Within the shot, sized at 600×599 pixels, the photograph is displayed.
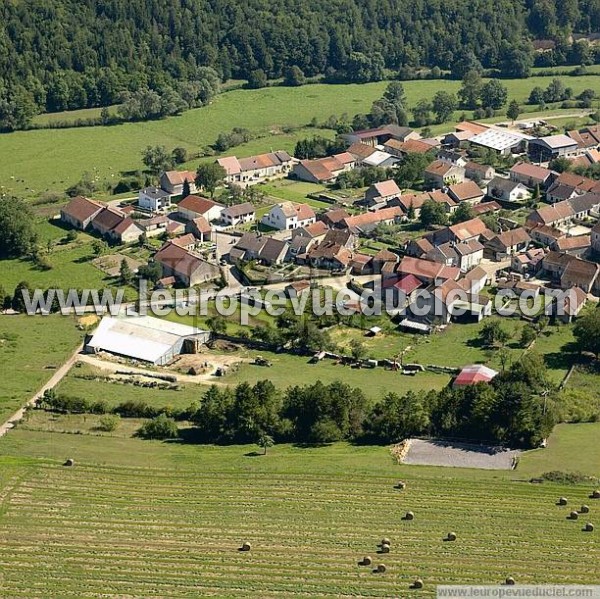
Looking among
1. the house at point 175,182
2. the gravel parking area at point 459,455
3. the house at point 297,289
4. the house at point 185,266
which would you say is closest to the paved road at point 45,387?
the house at point 185,266

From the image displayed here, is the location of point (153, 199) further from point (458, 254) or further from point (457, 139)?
point (457, 139)

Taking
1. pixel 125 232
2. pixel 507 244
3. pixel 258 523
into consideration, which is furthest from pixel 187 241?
pixel 258 523

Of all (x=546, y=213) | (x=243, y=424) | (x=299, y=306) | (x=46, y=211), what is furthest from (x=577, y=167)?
(x=243, y=424)

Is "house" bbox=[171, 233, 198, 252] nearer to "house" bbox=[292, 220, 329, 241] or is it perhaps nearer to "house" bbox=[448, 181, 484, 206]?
"house" bbox=[292, 220, 329, 241]

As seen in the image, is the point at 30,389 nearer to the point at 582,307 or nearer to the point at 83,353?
the point at 83,353

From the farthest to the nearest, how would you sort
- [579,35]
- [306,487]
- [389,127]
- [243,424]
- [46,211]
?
[579,35] < [389,127] < [46,211] < [243,424] < [306,487]

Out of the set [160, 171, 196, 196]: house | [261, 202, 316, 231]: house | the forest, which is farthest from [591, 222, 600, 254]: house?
the forest
